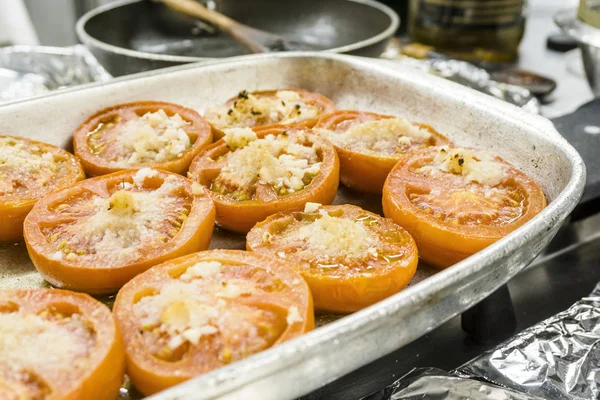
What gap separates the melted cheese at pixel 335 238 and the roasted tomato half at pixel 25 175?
0.82m

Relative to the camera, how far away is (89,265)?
1507mm

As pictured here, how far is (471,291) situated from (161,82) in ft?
5.03

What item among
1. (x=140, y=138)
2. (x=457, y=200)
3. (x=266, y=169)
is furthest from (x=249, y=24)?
(x=457, y=200)

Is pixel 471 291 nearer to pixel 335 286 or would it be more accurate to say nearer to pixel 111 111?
pixel 335 286

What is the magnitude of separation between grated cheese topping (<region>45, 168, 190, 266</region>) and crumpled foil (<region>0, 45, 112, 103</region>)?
1.77 m

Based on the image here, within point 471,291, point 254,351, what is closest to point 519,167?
point 471,291

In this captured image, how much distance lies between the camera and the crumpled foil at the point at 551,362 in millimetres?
1517

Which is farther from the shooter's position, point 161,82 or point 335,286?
point 161,82

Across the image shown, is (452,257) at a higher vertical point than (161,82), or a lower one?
lower

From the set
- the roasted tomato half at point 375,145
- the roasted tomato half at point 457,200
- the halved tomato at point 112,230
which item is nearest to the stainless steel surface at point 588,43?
the roasted tomato half at point 375,145

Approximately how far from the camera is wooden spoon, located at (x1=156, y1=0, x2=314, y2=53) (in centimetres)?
283

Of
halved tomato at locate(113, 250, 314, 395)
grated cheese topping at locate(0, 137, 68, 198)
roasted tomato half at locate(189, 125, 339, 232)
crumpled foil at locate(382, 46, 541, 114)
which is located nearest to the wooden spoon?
crumpled foil at locate(382, 46, 541, 114)

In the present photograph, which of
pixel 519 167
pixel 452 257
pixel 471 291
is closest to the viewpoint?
pixel 471 291

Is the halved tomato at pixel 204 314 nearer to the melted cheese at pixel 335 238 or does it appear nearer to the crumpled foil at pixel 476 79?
the melted cheese at pixel 335 238
